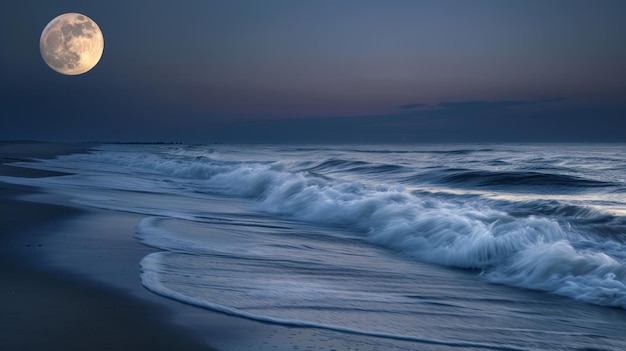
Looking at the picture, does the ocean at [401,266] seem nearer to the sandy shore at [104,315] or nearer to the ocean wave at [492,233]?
the ocean wave at [492,233]

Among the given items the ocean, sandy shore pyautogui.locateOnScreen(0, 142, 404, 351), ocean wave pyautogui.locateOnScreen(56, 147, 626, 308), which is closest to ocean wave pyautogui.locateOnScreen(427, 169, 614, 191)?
the ocean

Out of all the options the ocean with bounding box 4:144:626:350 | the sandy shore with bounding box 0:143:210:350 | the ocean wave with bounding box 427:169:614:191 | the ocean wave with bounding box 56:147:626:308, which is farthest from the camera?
the ocean wave with bounding box 427:169:614:191

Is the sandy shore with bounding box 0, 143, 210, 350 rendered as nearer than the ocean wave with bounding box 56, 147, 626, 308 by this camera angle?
Yes

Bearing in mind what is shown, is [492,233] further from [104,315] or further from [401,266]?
[104,315]

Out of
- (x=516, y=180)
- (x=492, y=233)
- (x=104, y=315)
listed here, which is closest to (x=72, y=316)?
(x=104, y=315)

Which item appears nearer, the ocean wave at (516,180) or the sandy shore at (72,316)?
the sandy shore at (72,316)

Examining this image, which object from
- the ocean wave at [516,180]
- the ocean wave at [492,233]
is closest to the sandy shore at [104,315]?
→ the ocean wave at [492,233]

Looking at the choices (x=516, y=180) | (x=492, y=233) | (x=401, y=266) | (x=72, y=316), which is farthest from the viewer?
(x=516, y=180)

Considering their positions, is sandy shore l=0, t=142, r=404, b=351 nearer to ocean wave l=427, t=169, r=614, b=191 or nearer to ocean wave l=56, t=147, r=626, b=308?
ocean wave l=56, t=147, r=626, b=308

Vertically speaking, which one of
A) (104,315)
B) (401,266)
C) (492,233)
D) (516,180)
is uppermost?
(516,180)

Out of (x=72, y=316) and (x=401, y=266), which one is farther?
(x=401, y=266)

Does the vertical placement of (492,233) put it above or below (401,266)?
above

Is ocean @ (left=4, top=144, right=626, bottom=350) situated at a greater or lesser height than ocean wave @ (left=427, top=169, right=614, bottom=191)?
lesser

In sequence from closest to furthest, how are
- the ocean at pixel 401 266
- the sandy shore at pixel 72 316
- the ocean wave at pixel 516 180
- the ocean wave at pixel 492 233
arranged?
1. the sandy shore at pixel 72 316
2. the ocean at pixel 401 266
3. the ocean wave at pixel 492 233
4. the ocean wave at pixel 516 180
